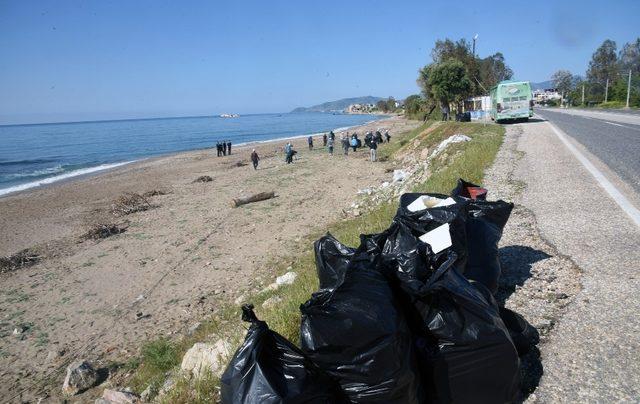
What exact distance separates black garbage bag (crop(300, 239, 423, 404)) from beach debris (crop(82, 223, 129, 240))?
11759 mm

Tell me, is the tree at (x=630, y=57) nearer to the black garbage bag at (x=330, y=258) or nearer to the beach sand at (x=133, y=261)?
the beach sand at (x=133, y=261)

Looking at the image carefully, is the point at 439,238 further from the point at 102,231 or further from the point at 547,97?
the point at 547,97

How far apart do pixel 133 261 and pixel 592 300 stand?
9182mm

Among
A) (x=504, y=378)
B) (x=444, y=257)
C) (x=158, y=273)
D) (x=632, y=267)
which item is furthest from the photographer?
(x=158, y=273)

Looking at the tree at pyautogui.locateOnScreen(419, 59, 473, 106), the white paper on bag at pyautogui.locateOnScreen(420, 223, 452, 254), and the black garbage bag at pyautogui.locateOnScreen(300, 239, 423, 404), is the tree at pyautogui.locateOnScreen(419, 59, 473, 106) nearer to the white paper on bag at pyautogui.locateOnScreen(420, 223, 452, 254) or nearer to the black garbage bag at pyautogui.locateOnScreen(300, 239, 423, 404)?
the white paper on bag at pyautogui.locateOnScreen(420, 223, 452, 254)

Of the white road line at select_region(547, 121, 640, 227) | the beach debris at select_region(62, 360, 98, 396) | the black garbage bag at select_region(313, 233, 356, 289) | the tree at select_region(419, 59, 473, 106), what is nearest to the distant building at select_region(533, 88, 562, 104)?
the tree at select_region(419, 59, 473, 106)

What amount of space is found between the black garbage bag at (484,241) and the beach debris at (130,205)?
14002mm

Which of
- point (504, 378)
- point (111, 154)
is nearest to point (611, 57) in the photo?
point (111, 154)

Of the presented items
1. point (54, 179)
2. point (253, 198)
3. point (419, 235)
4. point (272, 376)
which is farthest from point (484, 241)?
point (54, 179)

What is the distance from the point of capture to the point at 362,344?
1.93 m

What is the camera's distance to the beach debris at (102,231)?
39.9 feet

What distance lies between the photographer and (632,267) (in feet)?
11.8

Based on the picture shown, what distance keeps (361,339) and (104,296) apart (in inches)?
296

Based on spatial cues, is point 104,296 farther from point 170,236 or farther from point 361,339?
point 361,339
